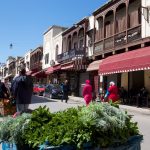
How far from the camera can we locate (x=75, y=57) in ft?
126

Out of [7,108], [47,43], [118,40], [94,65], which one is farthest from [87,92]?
[47,43]

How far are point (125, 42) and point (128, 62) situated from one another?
2.57 metres

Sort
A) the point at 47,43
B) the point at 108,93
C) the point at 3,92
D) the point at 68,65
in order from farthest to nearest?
the point at 47,43 < the point at 68,65 < the point at 108,93 < the point at 3,92

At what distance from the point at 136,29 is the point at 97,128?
72.8 ft

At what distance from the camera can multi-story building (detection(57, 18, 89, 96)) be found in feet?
123

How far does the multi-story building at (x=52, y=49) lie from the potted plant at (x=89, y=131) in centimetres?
4295

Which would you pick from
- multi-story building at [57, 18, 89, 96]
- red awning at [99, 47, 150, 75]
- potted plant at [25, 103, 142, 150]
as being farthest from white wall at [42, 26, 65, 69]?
potted plant at [25, 103, 142, 150]

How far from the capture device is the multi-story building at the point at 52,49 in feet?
166

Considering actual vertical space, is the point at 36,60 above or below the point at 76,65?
above

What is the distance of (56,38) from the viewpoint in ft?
171

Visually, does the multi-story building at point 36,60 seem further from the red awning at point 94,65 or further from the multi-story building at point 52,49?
the red awning at point 94,65

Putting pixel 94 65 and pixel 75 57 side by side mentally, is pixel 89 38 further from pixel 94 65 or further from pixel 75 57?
pixel 94 65

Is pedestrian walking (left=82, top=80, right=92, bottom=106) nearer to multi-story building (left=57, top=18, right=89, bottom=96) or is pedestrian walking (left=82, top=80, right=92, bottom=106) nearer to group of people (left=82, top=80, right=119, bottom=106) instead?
group of people (left=82, top=80, right=119, bottom=106)

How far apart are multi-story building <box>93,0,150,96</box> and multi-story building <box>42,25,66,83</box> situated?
16482 millimetres
